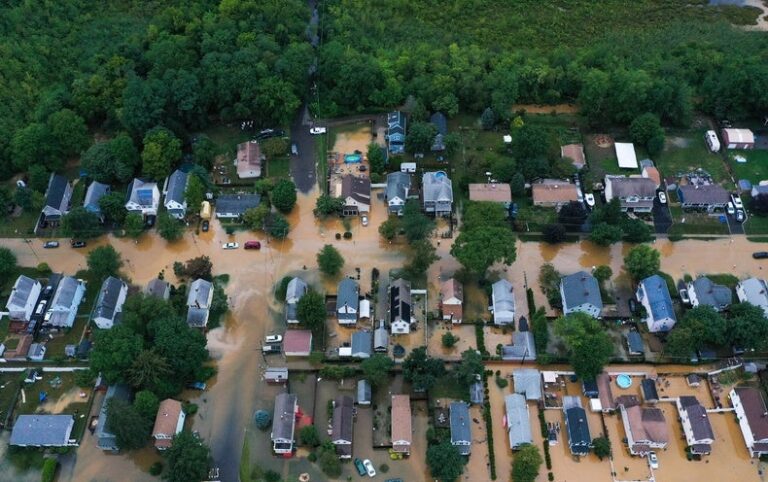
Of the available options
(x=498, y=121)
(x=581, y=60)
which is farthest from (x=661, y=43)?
(x=498, y=121)

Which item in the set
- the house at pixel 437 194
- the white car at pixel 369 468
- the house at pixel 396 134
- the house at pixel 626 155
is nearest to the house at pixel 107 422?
the white car at pixel 369 468

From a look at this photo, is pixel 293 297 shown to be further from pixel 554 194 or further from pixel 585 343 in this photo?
pixel 554 194

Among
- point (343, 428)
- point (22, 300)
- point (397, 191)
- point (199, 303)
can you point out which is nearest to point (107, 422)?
point (199, 303)

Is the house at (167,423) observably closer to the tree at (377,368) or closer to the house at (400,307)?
the tree at (377,368)

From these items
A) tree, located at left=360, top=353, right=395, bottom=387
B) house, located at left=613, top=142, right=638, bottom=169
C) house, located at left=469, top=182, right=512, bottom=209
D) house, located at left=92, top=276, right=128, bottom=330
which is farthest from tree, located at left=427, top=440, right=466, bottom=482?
house, located at left=613, top=142, right=638, bottom=169

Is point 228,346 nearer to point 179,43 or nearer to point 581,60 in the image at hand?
point 179,43

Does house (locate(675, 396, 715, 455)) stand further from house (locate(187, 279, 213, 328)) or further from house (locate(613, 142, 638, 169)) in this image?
house (locate(187, 279, 213, 328))
